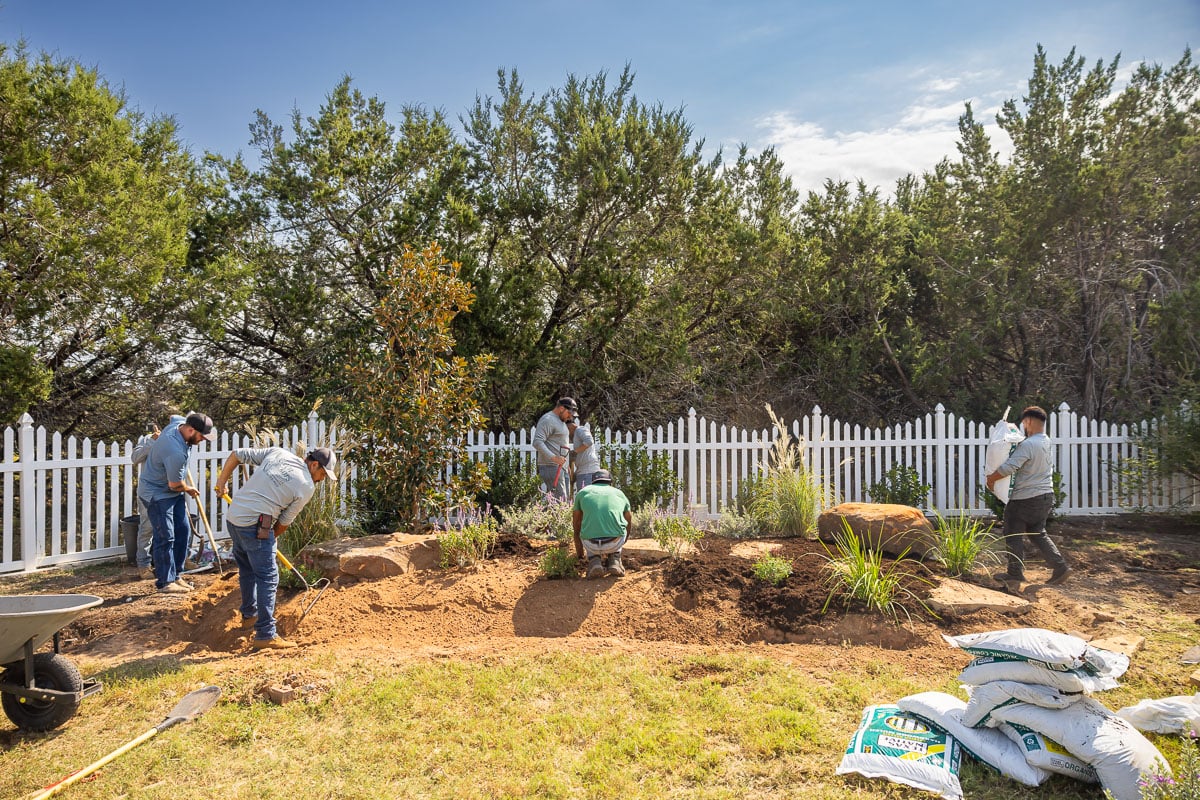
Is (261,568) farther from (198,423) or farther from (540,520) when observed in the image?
(540,520)

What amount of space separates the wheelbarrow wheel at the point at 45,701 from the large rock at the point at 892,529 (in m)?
5.82

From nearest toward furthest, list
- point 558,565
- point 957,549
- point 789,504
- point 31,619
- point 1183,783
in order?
point 1183,783 → point 31,619 → point 558,565 → point 957,549 → point 789,504

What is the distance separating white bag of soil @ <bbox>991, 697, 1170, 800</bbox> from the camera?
9.32 feet

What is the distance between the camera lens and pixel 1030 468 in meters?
6.34

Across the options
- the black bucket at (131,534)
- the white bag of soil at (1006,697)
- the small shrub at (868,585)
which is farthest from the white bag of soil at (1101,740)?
the black bucket at (131,534)

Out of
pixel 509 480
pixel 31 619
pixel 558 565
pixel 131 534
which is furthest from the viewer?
pixel 509 480

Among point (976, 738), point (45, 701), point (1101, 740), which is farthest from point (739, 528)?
point (45, 701)

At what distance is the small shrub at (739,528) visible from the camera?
24.7ft

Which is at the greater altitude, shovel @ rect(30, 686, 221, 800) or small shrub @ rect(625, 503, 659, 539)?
small shrub @ rect(625, 503, 659, 539)

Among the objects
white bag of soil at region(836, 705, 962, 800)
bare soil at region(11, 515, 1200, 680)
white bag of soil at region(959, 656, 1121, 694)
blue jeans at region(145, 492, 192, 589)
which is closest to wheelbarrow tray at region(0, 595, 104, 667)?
bare soil at region(11, 515, 1200, 680)

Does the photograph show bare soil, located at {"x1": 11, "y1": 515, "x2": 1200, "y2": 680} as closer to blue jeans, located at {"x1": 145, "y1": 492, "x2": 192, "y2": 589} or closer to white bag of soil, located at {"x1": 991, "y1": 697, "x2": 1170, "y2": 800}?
blue jeans, located at {"x1": 145, "y1": 492, "x2": 192, "y2": 589}

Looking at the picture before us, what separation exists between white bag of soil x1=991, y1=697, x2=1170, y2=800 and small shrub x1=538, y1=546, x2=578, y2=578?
3410 millimetres

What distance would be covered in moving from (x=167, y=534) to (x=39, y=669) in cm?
293

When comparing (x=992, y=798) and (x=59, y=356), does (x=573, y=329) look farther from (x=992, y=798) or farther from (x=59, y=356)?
(x=992, y=798)
